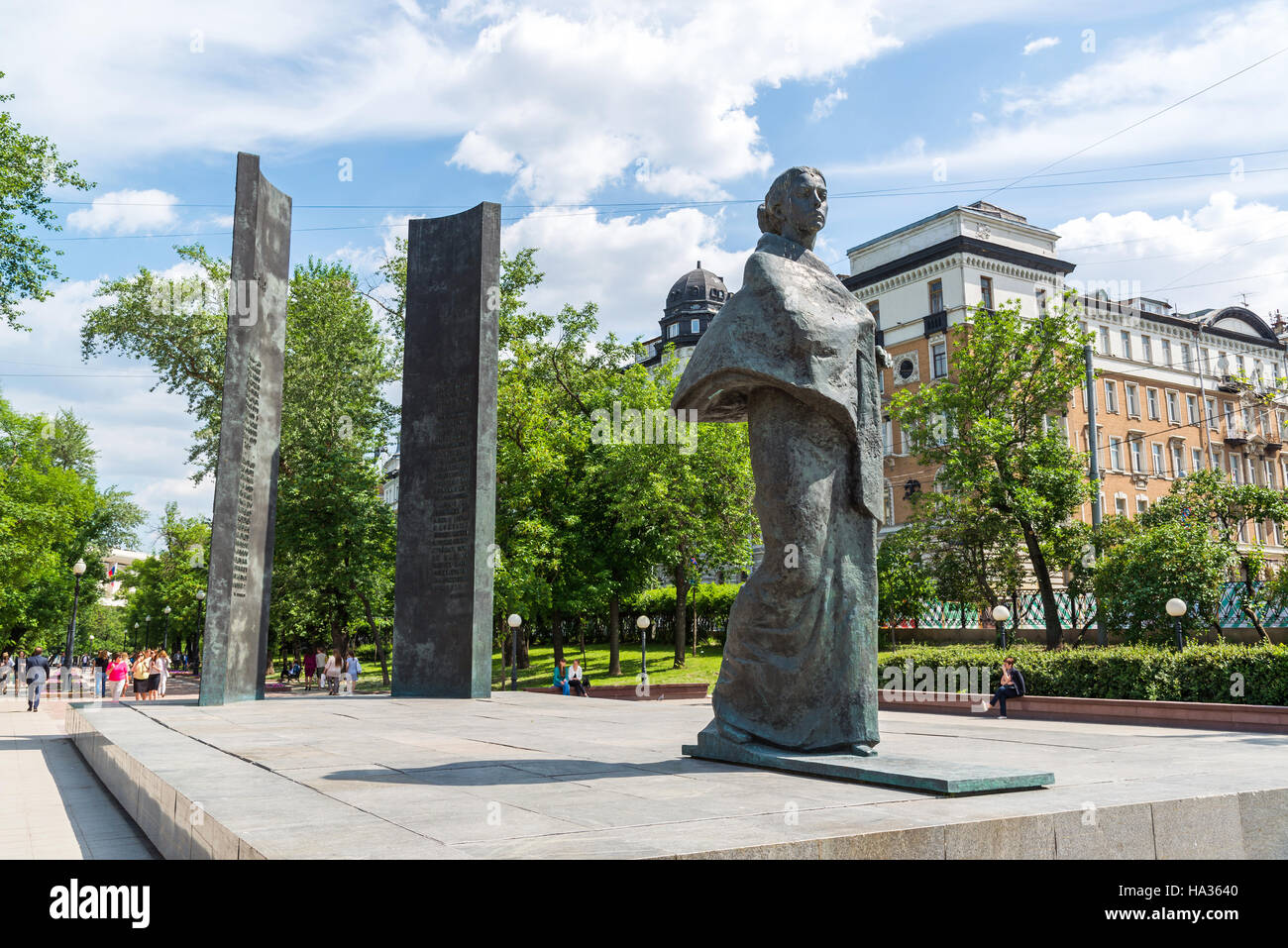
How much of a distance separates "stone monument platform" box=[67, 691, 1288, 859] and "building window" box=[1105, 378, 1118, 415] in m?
47.3

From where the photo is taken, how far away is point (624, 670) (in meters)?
37.8

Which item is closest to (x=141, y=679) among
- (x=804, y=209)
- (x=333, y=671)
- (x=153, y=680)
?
(x=153, y=680)

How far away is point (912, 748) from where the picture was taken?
941 cm

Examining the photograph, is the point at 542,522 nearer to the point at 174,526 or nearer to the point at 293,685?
the point at 293,685

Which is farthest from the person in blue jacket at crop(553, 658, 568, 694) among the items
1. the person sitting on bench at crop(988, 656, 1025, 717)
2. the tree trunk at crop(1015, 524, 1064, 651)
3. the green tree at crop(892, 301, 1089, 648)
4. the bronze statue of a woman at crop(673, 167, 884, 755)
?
the bronze statue of a woman at crop(673, 167, 884, 755)

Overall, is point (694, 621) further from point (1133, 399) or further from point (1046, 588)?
point (1133, 399)

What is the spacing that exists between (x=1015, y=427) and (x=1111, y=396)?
2732 centimetres

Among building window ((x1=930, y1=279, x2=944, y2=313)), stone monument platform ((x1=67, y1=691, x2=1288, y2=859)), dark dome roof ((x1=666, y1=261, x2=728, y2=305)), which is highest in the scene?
dark dome roof ((x1=666, y1=261, x2=728, y2=305))

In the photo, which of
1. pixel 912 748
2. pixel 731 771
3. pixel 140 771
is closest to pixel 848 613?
pixel 731 771

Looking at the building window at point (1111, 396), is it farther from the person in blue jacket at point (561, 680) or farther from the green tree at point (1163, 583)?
the person in blue jacket at point (561, 680)

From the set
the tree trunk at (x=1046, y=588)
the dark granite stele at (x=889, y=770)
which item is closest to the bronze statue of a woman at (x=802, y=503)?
the dark granite stele at (x=889, y=770)

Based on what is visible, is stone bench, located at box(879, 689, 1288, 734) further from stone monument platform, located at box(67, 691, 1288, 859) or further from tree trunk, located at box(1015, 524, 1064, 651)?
tree trunk, located at box(1015, 524, 1064, 651)

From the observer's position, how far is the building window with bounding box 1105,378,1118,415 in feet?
171

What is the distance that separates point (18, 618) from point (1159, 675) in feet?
166
